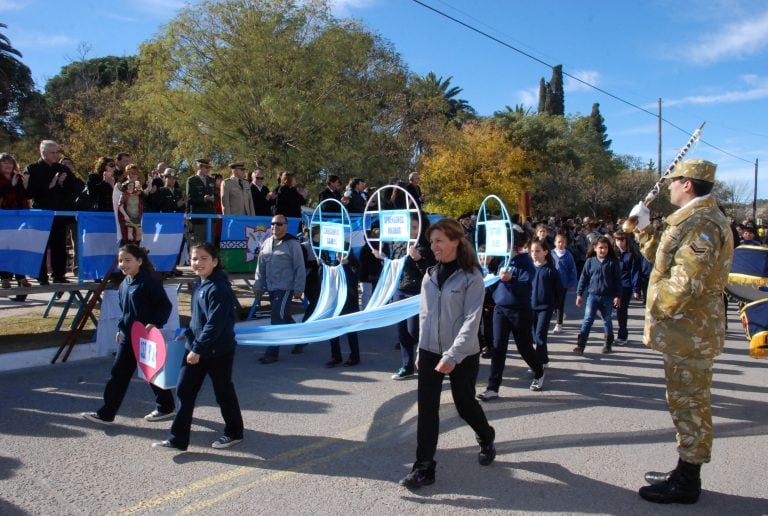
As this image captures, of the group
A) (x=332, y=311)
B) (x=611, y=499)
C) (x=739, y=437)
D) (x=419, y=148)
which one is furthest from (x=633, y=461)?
(x=419, y=148)

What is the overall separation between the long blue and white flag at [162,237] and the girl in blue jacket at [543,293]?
5.31 metres

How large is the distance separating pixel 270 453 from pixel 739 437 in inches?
153

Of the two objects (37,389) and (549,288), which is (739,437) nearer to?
(549,288)

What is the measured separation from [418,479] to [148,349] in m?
2.41

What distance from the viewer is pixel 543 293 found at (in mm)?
7004

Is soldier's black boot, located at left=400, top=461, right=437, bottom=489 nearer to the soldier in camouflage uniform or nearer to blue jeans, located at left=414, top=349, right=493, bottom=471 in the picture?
blue jeans, located at left=414, top=349, right=493, bottom=471

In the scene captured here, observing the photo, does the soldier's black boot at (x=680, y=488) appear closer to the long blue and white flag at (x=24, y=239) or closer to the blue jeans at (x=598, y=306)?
the blue jeans at (x=598, y=306)

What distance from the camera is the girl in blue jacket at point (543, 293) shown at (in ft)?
22.3

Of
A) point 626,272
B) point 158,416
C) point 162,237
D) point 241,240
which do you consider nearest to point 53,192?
point 162,237

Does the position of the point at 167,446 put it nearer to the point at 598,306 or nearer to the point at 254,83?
the point at 598,306

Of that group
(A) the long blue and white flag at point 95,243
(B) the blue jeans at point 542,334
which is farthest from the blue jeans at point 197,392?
(A) the long blue and white flag at point 95,243

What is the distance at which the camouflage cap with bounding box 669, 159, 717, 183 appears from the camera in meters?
3.68

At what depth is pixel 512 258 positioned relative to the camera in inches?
250

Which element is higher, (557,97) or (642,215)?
(557,97)
